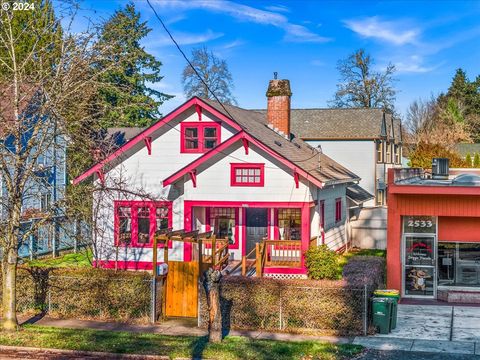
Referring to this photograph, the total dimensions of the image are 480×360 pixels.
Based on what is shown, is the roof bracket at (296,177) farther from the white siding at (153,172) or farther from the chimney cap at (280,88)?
the chimney cap at (280,88)

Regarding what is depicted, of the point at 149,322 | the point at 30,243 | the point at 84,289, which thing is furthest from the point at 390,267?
the point at 30,243

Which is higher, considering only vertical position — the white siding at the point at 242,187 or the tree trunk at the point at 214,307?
the white siding at the point at 242,187

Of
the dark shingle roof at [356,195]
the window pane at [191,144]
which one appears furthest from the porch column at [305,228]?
the dark shingle roof at [356,195]

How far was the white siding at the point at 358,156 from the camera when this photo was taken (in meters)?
39.9

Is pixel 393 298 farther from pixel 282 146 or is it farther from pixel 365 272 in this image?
pixel 282 146

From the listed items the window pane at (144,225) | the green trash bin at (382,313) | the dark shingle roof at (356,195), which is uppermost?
the dark shingle roof at (356,195)

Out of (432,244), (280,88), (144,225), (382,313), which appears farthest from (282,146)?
(382,313)

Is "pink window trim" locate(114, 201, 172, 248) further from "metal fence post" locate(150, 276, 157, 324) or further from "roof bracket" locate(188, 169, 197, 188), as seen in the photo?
"metal fence post" locate(150, 276, 157, 324)

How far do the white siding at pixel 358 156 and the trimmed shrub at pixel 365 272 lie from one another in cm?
2084

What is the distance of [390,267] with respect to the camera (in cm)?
1978

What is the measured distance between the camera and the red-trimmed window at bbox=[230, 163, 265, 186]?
23219mm

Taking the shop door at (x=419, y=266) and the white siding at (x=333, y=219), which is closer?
the shop door at (x=419, y=266)

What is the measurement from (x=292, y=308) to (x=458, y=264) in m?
7.40

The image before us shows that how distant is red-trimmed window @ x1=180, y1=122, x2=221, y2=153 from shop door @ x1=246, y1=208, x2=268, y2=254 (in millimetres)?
3406
